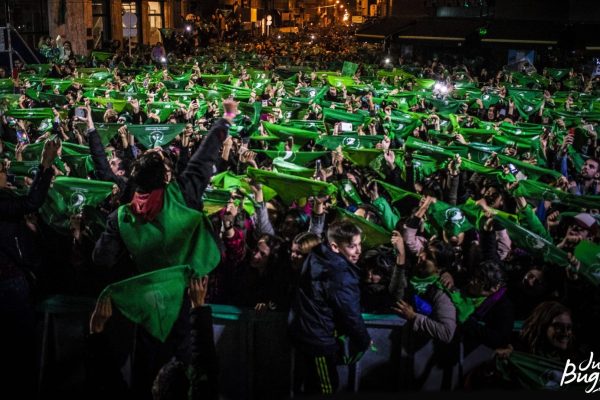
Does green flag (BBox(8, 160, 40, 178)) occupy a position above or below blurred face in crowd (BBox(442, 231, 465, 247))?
above

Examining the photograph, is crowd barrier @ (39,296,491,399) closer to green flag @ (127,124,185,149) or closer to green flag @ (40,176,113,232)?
green flag @ (40,176,113,232)

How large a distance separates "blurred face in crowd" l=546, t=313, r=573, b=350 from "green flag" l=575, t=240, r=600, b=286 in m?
0.94

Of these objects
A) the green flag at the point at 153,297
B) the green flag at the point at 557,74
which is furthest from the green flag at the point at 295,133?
the green flag at the point at 557,74

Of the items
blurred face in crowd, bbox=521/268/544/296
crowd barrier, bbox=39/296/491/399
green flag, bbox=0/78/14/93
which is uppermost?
green flag, bbox=0/78/14/93

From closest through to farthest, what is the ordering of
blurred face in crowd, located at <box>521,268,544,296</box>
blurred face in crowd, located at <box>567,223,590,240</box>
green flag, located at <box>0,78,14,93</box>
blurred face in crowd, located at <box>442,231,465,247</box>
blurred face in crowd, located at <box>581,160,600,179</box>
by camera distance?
blurred face in crowd, located at <box>521,268,544,296</box> → blurred face in crowd, located at <box>567,223,590,240</box> → blurred face in crowd, located at <box>442,231,465,247</box> → blurred face in crowd, located at <box>581,160,600,179</box> → green flag, located at <box>0,78,14,93</box>

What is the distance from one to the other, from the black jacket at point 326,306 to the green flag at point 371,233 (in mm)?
1434

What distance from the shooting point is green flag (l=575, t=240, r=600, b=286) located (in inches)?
203

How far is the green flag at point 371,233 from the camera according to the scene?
6031 mm

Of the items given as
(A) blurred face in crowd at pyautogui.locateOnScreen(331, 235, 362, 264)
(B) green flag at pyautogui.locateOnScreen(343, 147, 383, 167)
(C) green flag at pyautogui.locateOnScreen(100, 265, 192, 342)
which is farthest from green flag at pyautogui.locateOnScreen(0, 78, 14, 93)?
(A) blurred face in crowd at pyautogui.locateOnScreen(331, 235, 362, 264)

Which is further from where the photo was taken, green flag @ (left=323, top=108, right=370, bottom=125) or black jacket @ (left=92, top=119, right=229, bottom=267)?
green flag @ (left=323, top=108, right=370, bottom=125)

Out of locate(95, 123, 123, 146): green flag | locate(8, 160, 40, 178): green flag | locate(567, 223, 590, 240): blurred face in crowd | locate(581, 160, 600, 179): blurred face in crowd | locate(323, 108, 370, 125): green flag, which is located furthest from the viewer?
locate(323, 108, 370, 125): green flag

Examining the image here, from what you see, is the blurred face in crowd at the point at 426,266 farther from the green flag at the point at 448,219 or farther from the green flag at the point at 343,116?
the green flag at the point at 343,116

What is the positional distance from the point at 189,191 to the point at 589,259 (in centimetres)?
306

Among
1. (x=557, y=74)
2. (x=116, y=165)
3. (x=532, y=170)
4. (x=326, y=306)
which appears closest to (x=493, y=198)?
(x=532, y=170)
